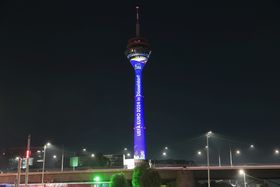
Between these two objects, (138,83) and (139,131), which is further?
(138,83)

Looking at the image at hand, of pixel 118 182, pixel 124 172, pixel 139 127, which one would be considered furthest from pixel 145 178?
pixel 139 127

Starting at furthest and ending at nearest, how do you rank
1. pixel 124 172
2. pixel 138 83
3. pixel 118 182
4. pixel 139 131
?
pixel 138 83, pixel 139 131, pixel 124 172, pixel 118 182

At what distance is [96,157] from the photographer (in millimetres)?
193875

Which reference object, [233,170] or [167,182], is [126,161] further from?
[233,170]

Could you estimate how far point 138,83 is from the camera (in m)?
178

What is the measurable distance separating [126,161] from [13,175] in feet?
159

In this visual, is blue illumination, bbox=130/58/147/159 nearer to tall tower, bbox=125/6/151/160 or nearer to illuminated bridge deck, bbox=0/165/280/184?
tall tower, bbox=125/6/151/160

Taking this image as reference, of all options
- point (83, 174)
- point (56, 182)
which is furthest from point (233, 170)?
point (56, 182)

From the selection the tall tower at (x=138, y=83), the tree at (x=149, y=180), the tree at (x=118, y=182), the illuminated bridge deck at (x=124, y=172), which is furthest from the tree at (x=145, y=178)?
the tall tower at (x=138, y=83)

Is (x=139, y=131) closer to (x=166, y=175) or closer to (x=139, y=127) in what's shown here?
(x=139, y=127)

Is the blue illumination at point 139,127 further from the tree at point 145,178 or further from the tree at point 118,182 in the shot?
the tree at point 118,182

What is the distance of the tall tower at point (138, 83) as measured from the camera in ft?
559

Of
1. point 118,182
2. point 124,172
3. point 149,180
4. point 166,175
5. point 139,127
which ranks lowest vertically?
point 118,182

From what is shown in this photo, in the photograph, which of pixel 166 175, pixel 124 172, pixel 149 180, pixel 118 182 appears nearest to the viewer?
pixel 118 182
